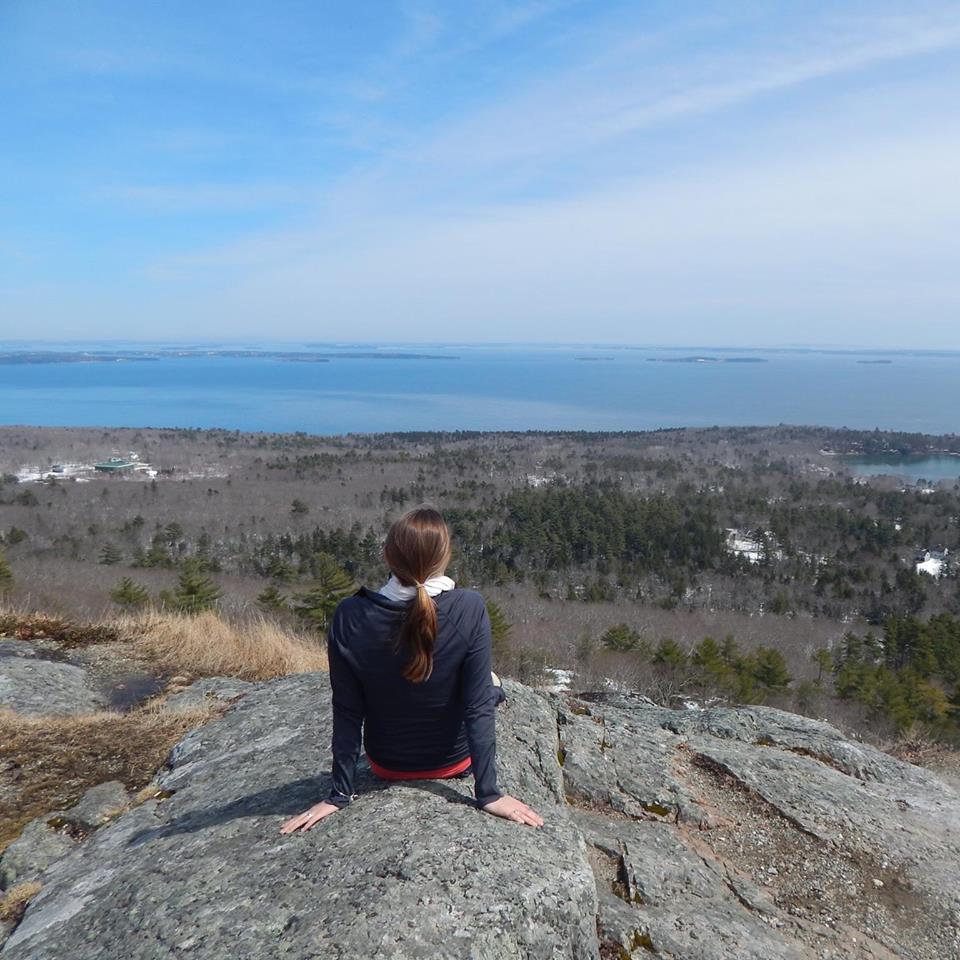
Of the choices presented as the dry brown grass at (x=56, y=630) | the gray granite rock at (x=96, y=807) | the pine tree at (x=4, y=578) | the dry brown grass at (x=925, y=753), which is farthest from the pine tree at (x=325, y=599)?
the gray granite rock at (x=96, y=807)

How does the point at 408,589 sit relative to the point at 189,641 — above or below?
above

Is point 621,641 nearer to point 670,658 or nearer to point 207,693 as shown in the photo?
point 670,658

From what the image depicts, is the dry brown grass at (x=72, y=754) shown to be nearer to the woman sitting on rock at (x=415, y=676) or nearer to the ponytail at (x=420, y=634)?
the woman sitting on rock at (x=415, y=676)

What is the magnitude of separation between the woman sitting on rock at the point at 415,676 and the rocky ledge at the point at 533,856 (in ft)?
0.37

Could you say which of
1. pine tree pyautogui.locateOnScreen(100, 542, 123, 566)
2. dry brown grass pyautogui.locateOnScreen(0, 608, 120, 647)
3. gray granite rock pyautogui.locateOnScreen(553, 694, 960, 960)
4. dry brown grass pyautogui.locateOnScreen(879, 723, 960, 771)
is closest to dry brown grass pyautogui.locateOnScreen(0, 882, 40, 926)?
gray granite rock pyautogui.locateOnScreen(553, 694, 960, 960)

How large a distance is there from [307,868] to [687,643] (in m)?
42.9

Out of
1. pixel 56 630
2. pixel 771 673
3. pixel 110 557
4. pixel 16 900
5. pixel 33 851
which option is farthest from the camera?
pixel 110 557

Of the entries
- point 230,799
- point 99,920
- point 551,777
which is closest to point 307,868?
point 99,920

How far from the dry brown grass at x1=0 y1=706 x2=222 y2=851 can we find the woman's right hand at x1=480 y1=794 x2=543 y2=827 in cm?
299

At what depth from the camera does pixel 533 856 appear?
2.76 m

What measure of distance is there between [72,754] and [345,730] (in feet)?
11.1

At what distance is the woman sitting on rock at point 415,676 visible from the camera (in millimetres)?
2711

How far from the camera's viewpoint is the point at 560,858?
9.16 ft

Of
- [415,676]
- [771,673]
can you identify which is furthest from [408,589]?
[771,673]
